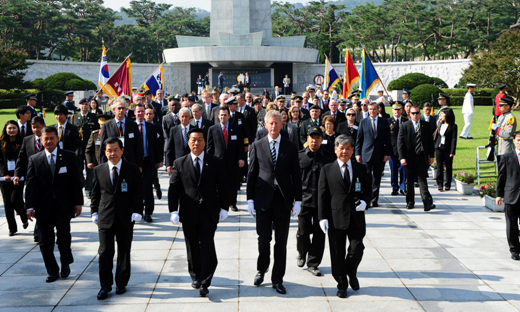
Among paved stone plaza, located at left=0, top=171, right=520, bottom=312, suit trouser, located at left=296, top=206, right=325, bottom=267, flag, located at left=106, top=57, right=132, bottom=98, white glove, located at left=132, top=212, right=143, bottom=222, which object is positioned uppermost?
flag, located at left=106, top=57, right=132, bottom=98

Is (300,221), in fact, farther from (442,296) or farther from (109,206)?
(109,206)

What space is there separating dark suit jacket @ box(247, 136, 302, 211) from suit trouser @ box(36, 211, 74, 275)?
229 centimetres

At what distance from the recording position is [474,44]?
49.7m

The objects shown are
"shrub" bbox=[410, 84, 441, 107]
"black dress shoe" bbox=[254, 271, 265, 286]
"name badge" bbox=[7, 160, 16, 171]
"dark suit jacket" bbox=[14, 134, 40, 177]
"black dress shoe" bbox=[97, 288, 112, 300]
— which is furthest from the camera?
"shrub" bbox=[410, 84, 441, 107]

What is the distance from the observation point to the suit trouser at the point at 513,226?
22.6ft

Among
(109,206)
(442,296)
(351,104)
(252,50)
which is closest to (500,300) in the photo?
(442,296)

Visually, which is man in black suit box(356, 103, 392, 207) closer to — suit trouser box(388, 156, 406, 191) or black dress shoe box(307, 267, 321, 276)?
suit trouser box(388, 156, 406, 191)

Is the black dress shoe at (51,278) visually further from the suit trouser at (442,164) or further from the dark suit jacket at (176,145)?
the suit trouser at (442,164)

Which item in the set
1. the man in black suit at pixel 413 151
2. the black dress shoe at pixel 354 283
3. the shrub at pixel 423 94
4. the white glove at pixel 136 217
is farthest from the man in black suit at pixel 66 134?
the shrub at pixel 423 94

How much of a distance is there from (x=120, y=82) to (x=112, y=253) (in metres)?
9.58

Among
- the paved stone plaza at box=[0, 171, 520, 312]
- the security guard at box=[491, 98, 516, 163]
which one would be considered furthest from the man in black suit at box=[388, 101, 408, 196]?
the paved stone plaza at box=[0, 171, 520, 312]

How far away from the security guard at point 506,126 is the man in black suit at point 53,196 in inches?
314

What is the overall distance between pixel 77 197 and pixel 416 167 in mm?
6311

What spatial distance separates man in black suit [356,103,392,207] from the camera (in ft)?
32.8
